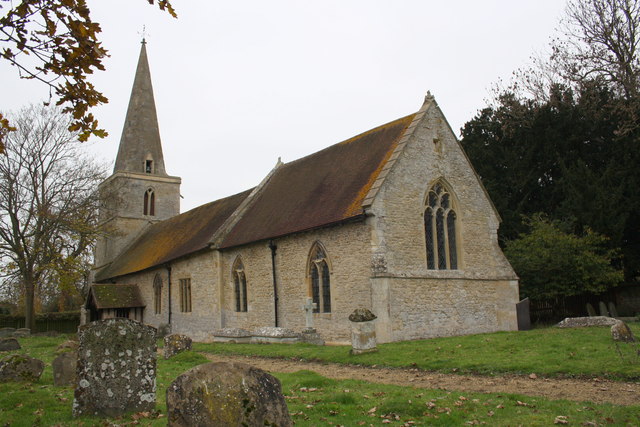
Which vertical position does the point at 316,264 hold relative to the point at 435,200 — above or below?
below

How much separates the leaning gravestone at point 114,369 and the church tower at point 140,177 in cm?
3053

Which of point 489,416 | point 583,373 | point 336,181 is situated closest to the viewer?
point 489,416

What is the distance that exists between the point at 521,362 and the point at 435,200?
9246 millimetres

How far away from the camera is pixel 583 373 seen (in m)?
9.10

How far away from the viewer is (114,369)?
7.25 meters

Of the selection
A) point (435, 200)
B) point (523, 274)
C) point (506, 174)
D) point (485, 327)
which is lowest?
point (485, 327)

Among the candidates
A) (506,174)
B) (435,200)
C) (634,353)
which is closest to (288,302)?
(435,200)

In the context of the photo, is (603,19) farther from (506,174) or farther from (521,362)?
(521,362)

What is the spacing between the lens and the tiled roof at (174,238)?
2525 centimetres

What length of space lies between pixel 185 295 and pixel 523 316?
48.0ft

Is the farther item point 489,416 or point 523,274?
point 523,274

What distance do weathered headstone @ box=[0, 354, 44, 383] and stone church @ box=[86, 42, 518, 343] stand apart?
9121mm

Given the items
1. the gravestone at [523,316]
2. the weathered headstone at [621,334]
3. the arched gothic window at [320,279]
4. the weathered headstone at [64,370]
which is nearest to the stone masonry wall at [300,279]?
the arched gothic window at [320,279]

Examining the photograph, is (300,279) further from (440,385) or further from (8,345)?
(440,385)
